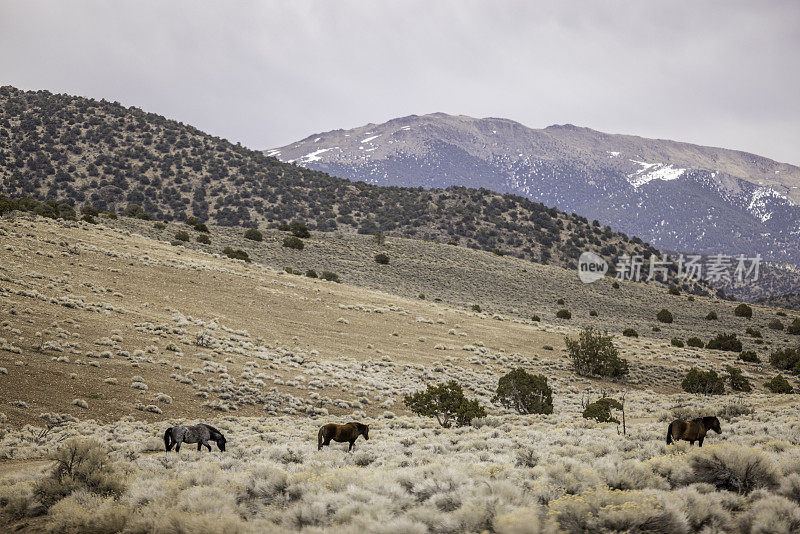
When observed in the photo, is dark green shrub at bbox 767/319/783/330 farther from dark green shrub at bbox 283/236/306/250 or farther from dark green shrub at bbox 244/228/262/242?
dark green shrub at bbox 244/228/262/242

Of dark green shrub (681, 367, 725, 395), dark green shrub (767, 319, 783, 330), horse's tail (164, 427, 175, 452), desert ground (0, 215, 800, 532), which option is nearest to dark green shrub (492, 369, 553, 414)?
desert ground (0, 215, 800, 532)

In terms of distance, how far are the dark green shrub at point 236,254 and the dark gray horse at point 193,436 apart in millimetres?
40380

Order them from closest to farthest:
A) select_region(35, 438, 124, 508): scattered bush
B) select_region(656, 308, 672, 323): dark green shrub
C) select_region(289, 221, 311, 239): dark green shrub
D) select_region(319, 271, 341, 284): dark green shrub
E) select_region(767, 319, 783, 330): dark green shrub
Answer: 1. select_region(35, 438, 124, 508): scattered bush
2. select_region(319, 271, 341, 284): dark green shrub
3. select_region(767, 319, 783, 330): dark green shrub
4. select_region(656, 308, 672, 323): dark green shrub
5. select_region(289, 221, 311, 239): dark green shrub

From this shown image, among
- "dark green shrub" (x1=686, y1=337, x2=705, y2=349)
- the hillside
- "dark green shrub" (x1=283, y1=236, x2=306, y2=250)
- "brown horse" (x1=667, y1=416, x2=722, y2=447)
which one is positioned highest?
the hillside

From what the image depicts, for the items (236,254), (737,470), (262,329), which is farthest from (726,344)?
(236,254)

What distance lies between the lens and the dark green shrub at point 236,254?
1960 inches

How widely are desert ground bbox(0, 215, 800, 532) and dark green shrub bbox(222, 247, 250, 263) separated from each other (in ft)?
6.03

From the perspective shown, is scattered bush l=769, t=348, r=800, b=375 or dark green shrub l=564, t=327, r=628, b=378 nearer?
dark green shrub l=564, t=327, r=628, b=378

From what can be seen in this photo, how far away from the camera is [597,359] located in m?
32.2

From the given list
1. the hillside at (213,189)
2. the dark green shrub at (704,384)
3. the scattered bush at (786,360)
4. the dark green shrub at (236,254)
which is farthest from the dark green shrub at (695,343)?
the dark green shrub at (236,254)

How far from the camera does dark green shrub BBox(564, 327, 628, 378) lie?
103 feet

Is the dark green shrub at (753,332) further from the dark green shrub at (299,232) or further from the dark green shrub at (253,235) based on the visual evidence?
the dark green shrub at (253,235)

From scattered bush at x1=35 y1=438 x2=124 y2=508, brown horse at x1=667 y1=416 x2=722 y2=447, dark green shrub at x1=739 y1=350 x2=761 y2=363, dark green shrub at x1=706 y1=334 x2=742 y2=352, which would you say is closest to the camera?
scattered bush at x1=35 y1=438 x2=124 y2=508

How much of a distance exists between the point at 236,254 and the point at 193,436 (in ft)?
138
